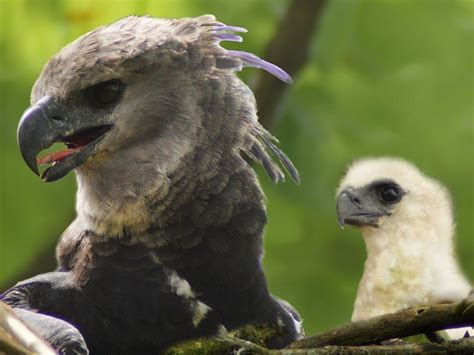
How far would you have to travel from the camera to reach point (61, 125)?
117 cm

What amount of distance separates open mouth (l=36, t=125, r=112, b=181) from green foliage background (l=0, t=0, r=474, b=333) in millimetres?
667

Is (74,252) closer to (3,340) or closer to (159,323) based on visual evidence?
(159,323)

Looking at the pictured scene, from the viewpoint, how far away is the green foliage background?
183cm

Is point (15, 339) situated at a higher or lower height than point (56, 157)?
lower

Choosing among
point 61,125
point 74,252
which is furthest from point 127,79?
point 74,252

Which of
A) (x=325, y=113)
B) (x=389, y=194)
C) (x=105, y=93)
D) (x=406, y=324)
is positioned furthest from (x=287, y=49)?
(x=406, y=324)

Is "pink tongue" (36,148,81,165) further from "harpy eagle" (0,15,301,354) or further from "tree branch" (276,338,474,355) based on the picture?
"tree branch" (276,338,474,355)

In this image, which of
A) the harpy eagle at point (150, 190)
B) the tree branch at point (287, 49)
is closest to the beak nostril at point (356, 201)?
the harpy eagle at point (150, 190)

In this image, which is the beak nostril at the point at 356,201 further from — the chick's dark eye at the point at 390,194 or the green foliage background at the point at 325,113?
the green foliage background at the point at 325,113

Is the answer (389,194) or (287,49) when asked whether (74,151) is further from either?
(287,49)

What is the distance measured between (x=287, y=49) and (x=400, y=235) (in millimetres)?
588

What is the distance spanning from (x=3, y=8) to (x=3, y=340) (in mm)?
1318

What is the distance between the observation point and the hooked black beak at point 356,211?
1368 mm

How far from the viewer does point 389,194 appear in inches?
55.4
